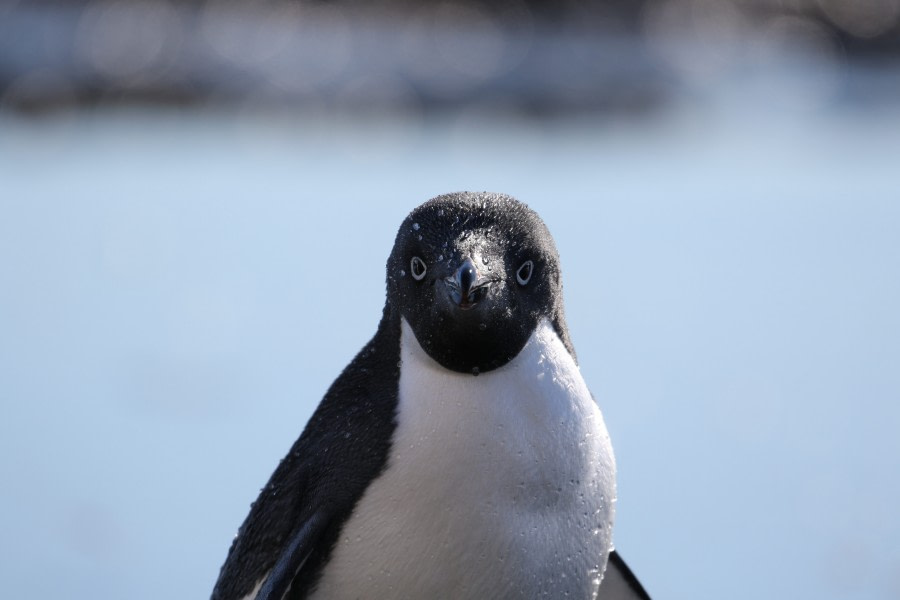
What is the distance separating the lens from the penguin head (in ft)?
6.15

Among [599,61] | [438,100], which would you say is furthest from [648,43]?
[438,100]

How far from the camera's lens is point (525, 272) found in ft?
6.48

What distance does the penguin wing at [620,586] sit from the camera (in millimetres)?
2271

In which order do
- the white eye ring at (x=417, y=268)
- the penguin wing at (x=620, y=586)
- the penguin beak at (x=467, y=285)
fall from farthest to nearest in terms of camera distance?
the penguin wing at (x=620, y=586) → the white eye ring at (x=417, y=268) → the penguin beak at (x=467, y=285)

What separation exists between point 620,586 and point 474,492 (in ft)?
1.47

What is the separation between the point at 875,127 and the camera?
8.88 m

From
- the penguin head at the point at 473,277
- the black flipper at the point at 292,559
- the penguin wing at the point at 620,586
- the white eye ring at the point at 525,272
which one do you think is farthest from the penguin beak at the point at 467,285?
the penguin wing at the point at 620,586

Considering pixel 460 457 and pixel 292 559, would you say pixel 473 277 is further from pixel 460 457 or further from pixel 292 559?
pixel 292 559

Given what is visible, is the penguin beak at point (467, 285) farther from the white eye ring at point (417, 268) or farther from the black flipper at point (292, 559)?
the black flipper at point (292, 559)

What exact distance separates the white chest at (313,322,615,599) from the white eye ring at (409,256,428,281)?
111 mm

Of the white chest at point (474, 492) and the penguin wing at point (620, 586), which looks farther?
the penguin wing at point (620, 586)

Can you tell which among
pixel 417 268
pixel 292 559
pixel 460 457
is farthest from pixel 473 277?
pixel 292 559

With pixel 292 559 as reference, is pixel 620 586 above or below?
below

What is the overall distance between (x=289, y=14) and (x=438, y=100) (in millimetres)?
1642
